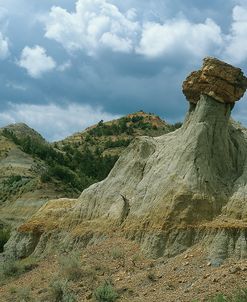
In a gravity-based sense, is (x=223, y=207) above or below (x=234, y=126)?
below

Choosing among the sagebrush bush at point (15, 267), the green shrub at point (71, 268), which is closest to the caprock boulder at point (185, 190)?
the sagebrush bush at point (15, 267)

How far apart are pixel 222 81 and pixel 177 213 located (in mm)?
5743

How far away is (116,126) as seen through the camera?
103 meters

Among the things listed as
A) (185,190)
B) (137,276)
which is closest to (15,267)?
(137,276)

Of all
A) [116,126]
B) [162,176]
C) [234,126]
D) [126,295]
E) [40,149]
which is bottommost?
[126,295]

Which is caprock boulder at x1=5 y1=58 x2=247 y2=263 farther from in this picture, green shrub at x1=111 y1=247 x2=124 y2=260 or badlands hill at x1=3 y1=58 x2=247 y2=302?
green shrub at x1=111 y1=247 x2=124 y2=260

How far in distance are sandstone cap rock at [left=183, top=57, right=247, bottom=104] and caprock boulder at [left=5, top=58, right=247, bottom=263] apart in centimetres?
4

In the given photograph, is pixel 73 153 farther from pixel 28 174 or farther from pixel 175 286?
pixel 175 286

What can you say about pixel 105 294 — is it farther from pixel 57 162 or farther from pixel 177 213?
pixel 57 162

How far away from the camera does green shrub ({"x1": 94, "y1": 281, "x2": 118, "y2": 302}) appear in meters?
20.8

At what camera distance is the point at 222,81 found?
25766 mm

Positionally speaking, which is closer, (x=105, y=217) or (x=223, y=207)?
(x=223, y=207)

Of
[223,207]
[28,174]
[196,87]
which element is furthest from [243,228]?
[28,174]

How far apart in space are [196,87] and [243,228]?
7156 mm
